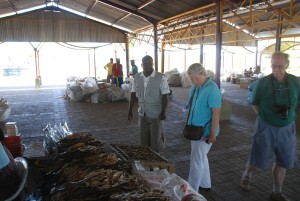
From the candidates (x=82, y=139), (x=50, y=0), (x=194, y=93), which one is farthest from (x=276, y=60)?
(x=50, y=0)

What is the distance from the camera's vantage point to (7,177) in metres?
2.13

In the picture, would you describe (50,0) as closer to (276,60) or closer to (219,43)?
(219,43)

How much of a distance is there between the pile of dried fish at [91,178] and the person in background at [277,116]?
1.72 metres

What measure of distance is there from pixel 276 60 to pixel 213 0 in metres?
5.86

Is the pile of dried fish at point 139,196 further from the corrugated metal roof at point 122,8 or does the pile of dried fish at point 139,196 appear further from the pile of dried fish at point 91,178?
the corrugated metal roof at point 122,8

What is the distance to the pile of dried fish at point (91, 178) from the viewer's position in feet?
6.09

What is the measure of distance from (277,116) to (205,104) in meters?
0.82

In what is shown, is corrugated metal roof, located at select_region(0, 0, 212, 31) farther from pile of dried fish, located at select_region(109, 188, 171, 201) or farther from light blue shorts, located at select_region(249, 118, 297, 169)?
pile of dried fish, located at select_region(109, 188, 171, 201)

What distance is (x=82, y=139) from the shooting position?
10.2 feet

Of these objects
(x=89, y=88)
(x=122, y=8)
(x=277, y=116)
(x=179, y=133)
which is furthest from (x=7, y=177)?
(x=122, y=8)

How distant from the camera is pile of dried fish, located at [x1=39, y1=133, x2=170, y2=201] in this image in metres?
1.86

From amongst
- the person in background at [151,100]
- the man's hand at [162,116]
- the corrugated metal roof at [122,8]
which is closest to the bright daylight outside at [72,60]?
the corrugated metal roof at [122,8]

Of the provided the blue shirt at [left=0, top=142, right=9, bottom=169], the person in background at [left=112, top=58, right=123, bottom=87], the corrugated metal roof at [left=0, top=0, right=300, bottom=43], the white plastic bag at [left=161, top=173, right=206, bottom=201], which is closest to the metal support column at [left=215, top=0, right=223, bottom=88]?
Answer: the corrugated metal roof at [left=0, top=0, right=300, bottom=43]

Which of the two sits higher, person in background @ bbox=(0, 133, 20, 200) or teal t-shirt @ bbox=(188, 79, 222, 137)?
teal t-shirt @ bbox=(188, 79, 222, 137)
